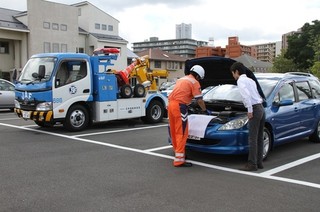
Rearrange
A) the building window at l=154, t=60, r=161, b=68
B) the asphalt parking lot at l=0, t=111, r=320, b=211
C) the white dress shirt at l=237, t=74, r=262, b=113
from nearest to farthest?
the asphalt parking lot at l=0, t=111, r=320, b=211 → the white dress shirt at l=237, t=74, r=262, b=113 → the building window at l=154, t=60, r=161, b=68

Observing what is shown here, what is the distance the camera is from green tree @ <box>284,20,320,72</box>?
6644 centimetres

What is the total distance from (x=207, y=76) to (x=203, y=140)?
2149 mm

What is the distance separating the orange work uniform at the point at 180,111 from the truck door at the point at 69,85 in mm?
4817

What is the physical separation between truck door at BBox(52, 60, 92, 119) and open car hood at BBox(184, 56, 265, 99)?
4103mm

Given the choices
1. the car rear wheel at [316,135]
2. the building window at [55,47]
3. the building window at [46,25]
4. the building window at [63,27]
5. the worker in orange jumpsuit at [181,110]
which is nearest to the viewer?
the worker in orange jumpsuit at [181,110]

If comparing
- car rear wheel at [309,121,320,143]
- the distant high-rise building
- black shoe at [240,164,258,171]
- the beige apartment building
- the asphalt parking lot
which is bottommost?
the asphalt parking lot

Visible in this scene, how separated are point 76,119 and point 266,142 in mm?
6065

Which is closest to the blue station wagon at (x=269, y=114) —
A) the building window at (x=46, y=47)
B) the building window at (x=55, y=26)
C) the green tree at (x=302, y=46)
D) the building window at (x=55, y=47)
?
the building window at (x=46, y=47)

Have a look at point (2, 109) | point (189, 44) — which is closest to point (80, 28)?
point (2, 109)

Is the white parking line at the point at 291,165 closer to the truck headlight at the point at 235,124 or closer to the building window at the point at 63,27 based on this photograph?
the truck headlight at the point at 235,124

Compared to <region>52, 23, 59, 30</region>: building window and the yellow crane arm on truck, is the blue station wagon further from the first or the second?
<region>52, 23, 59, 30</region>: building window

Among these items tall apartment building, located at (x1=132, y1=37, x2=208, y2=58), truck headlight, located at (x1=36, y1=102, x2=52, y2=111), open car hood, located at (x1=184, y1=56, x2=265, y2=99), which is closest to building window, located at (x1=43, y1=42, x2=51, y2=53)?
truck headlight, located at (x1=36, y1=102, x2=52, y2=111)

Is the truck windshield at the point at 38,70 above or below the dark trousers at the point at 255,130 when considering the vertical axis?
above

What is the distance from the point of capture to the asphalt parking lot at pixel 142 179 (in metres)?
4.87
